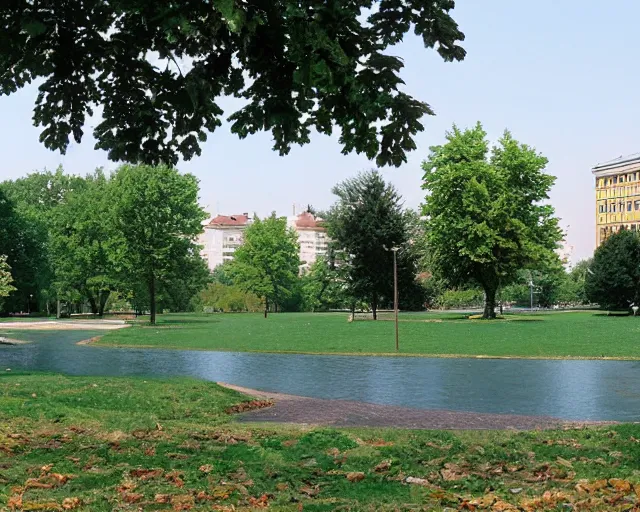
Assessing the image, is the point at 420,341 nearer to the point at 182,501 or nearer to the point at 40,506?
the point at 182,501

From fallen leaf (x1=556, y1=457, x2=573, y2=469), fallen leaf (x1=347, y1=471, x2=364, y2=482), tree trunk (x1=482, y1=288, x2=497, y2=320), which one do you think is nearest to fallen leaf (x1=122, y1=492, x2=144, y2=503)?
fallen leaf (x1=347, y1=471, x2=364, y2=482)

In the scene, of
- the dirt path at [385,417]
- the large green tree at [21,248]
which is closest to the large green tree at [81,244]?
the large green tree at [21,248]

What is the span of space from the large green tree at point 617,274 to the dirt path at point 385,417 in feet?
227

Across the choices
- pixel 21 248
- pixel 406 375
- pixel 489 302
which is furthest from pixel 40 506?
pixel 21 248

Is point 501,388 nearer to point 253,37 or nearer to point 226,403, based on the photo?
point 226,403

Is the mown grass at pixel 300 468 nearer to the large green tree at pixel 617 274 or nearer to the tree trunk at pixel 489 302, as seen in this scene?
the tree trunk at pixel 489 302

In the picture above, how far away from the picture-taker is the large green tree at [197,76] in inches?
290

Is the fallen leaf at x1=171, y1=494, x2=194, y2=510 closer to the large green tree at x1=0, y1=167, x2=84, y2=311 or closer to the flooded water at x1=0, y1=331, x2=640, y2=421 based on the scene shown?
the flooded water at x1=0, y1=331, x2=640, y2=421

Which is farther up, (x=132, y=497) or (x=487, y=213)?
(x=487, y=213)

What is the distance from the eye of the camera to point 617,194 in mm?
144000

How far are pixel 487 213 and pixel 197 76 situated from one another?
2136 inches

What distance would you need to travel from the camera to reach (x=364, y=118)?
765 cm

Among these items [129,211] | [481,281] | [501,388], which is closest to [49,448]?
[501,388]

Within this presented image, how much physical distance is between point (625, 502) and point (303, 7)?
16.5 feet
